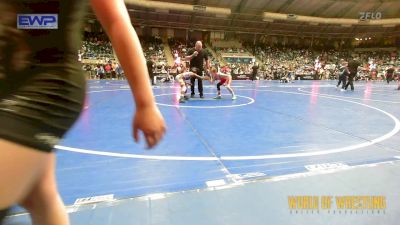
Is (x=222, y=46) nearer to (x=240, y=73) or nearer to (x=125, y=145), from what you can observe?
(x=240, y=73)

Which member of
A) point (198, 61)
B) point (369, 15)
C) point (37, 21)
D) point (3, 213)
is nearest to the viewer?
point (3, 213)

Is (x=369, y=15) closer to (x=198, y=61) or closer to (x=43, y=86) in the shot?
(x=198, y=61)

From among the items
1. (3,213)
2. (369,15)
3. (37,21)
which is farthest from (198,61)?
(369,15)

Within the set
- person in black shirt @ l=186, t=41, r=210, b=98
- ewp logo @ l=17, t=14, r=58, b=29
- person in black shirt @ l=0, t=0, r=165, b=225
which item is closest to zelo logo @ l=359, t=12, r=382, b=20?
person in black shirt @ l=186, t=41, r=210, b=98

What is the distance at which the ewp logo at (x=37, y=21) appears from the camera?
78 centimetres

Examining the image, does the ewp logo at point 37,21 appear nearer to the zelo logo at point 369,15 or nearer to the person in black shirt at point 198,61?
the person in black shirt at point 198,61

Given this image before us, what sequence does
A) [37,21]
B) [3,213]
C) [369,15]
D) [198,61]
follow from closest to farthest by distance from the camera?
[3,213] → [37,21] → [198,61] → [369,15]

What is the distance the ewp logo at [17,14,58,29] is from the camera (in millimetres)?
782

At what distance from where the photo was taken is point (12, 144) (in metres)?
0.66

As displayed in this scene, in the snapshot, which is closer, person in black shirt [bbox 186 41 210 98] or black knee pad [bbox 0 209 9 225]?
black knee pad [bbox 0 209 9 225]

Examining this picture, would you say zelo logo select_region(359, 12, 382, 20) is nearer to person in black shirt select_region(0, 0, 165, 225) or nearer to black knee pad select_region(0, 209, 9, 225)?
person in black shirt select_region(0, 0, 165, 225)

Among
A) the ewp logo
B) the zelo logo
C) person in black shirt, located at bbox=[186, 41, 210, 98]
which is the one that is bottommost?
the ewp logo

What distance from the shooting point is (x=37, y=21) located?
0.80 m

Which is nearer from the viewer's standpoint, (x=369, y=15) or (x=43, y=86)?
(x=43, y=86)
